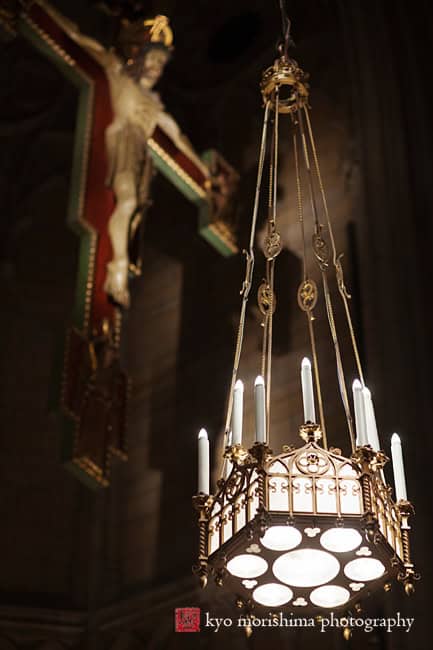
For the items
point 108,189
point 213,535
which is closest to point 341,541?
point 213,535

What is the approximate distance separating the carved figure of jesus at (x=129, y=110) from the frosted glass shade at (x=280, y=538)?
3.57 meters

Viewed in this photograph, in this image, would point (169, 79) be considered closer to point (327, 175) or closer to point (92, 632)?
point (327, 175)

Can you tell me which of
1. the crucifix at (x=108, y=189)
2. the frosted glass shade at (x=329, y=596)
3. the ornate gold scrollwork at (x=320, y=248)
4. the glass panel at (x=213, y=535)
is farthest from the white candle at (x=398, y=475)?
the crucifix at (x=108, y=189)

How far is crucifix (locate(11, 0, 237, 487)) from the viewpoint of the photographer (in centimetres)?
672

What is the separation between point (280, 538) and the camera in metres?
3.90

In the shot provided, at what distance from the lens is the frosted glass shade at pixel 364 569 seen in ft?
13.3

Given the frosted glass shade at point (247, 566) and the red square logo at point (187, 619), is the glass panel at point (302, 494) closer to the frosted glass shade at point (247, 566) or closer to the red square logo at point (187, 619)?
the frosted glass shade at point (247, 566)

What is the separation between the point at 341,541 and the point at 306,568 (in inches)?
10.5

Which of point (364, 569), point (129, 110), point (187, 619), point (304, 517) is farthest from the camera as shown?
point (129, 110)

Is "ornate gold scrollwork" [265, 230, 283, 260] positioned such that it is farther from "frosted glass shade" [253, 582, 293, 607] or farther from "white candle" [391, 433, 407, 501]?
"frosted glass shade" [253, 582, 293, 607]

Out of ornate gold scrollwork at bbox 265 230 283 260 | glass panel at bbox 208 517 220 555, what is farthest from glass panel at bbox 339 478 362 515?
ornate gold scrollwork at bbox 265 230 283 260

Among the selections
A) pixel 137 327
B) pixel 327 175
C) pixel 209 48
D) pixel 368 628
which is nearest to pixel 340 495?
pixel 368 628

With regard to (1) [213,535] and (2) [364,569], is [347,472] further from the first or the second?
(1) [213,535]

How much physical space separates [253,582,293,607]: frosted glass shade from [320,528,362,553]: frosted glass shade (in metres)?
0.36
